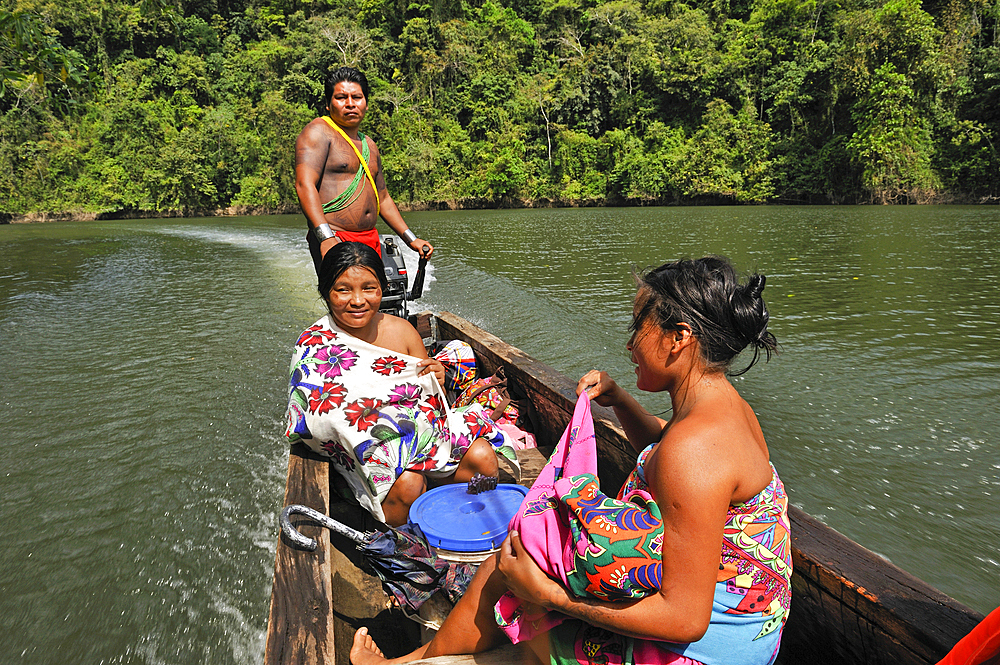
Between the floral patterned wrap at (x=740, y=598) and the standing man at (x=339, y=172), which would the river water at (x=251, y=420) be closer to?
the standing man at (x=339, y=172)

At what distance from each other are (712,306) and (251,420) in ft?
12.6

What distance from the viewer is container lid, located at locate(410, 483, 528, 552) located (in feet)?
5.75

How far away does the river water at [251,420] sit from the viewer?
8.13 ft

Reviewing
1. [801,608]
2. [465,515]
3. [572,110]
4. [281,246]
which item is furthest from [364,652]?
[572,110]

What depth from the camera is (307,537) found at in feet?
5.61

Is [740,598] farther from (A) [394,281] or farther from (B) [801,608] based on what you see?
(A) [394,281]

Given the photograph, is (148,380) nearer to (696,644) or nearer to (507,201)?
(696,644)

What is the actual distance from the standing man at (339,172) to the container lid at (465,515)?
1.62m

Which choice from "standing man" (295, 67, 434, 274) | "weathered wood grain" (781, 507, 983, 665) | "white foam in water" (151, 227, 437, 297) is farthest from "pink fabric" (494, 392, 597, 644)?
"white foam in water" (151, 227, 437, 297)

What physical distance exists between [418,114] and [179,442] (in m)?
35.3

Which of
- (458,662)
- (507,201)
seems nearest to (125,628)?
(458,662)

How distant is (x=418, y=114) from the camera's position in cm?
3603

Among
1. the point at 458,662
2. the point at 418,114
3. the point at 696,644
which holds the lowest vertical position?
the point at 458,662

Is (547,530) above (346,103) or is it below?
below
